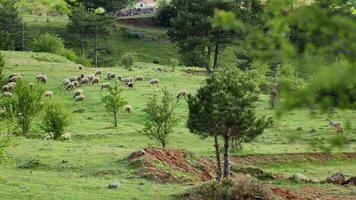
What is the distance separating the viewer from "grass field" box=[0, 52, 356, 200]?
23969mm

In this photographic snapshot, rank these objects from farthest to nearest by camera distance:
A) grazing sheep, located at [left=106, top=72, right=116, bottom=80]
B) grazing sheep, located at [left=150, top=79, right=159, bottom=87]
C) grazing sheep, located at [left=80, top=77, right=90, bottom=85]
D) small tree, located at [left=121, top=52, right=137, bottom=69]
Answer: small tree, located at [left=121, top=52, right=137, bottom=69] < grazing sheep, located at [left=106, top=72, right=116, bottom=80] < grazing sheep, located at [left=150, top=79, right=159, bottom=87] < grazing sheep, located at [left=80, top=77, right=90, bottom=85]

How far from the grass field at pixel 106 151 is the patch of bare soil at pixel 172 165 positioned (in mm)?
629

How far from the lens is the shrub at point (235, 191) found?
23.5 m

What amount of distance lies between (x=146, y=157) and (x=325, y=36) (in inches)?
927

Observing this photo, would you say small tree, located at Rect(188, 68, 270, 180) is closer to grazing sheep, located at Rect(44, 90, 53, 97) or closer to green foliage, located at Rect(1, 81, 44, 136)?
green foliage, located at Rect(1, 81, 44, 136)

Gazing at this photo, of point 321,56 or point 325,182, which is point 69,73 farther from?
point 321,56

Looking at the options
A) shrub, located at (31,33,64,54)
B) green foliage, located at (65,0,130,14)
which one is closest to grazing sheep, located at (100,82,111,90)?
shrub, located at (31,33,64,54)

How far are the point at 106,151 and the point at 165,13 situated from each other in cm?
7346

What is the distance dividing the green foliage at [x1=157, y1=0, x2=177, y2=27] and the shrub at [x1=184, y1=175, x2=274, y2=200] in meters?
79.4

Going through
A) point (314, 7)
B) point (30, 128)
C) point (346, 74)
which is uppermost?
point (314, 7)

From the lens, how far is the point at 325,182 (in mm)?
31562

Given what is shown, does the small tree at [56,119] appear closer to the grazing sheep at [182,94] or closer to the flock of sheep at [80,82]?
the flock of sheep at [80,82]

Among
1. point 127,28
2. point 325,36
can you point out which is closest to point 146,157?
point 325,36

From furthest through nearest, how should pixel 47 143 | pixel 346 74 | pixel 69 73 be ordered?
pixel 69 73 < pixel 47 143 < pixel 346 74
